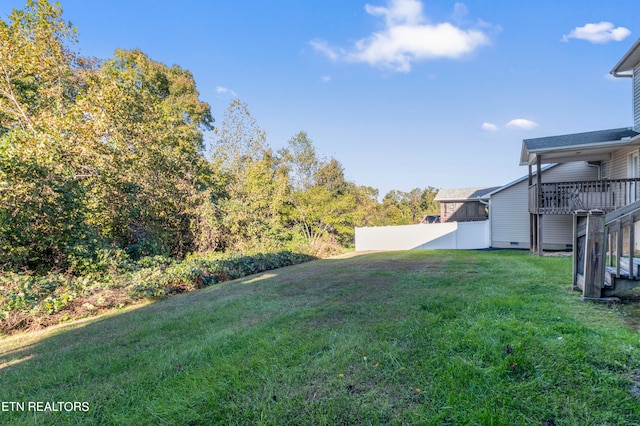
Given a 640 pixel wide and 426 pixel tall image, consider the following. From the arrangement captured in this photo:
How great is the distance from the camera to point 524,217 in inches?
527

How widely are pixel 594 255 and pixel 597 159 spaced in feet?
35.2

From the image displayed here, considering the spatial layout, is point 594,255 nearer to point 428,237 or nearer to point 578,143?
point 578,143

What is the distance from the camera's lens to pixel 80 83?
34.9ft

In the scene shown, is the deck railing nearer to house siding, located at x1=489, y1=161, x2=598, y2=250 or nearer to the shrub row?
house siding, located at x1=489, y1=161, x2=598, y2=250

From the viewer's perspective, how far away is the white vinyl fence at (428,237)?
15.2 meters

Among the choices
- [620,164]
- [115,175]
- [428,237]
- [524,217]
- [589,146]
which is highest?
[589,146]

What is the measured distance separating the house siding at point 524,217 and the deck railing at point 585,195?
2459 mm

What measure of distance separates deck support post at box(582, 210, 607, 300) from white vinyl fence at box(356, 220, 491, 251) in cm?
1171

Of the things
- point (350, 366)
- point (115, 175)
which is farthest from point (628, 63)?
point (115, 175)

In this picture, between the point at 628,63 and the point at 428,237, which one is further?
the point at 428,237

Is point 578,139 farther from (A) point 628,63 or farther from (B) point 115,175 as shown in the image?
(B) point 115,175

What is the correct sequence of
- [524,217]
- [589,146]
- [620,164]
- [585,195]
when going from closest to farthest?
[589,146] → [585,195] → [620,164] → [524,217]

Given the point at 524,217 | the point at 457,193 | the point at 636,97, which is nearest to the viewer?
the point at 636,97

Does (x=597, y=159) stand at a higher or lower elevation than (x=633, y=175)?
higher
